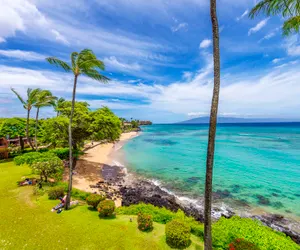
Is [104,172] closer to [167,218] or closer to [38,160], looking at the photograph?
[38,160]

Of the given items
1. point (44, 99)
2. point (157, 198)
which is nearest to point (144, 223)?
point (157, 198)

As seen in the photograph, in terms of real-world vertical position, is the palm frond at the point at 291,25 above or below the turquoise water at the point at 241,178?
above

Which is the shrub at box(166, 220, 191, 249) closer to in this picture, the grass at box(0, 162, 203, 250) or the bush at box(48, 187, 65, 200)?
the grass at box(0, 162, 203, 250)

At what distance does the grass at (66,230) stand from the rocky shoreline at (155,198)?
16.4 ft

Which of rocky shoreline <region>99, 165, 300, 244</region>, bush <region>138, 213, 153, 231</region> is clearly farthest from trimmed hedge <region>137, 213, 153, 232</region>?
rocky shoreline <region>99, 165, 300, 244</region>

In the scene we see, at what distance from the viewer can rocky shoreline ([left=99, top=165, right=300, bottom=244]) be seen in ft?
42.1

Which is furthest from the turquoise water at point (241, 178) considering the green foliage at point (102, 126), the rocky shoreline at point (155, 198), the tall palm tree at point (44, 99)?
the tall palm tree at point (44, 99)

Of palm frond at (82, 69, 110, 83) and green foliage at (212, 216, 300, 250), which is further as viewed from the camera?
palm frond at (82, 69, 110, 83)

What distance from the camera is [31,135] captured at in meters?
26.5

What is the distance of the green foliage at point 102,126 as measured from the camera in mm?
23500

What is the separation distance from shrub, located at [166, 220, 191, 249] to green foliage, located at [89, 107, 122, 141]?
18.2m

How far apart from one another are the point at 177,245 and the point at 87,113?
21892mm

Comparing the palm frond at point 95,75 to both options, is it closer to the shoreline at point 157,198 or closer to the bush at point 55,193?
the bush at point 55,193

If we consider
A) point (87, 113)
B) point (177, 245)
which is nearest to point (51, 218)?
point (177, 245)
